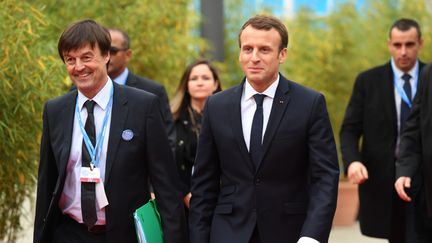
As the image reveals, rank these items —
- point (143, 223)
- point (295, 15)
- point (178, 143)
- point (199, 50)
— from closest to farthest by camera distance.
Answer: point (143, 223)
point (178, 143)
point (199, 50)
point (295, 15)

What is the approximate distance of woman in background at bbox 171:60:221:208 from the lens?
27.3 feet

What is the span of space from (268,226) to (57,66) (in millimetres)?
2793

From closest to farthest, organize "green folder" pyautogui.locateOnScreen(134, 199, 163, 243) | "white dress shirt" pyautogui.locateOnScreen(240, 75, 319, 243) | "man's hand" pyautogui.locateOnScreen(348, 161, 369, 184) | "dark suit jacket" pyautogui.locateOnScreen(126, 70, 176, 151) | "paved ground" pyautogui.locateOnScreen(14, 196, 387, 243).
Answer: "green folder" pyautogui.locateOnScreen(134, 199, 163, 243), "white dress shirt" pyautogui.locateOnScreen(240, 75, 319, 243), "man's hand" pyautogui.locateOnScreen(348, 161, 369, 184), "dark suit jacket" pyautogui.locateOnScreen(126, 70, 176, 151), "paved ground" pyautogui.locateOnScreen(14, 196, 387, 243)

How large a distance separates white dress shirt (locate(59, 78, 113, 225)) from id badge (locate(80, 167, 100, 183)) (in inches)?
2.3

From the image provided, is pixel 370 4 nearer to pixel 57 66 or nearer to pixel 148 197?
pixel 57 66

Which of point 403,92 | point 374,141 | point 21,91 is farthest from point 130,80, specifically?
point 403,92

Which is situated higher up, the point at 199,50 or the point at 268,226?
the point at 199,50

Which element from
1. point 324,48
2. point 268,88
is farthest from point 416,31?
point 324,48

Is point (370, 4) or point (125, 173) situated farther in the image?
point (370, 4)

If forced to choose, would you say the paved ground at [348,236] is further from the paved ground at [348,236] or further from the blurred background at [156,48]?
the blurred background at [156,48]

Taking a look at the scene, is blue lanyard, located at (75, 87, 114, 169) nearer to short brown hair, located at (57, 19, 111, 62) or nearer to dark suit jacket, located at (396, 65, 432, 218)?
short brown hair, located at (57, 19, 111, 62)

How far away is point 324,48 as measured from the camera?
→ 48.6ft

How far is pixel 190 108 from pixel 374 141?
58.1 inches

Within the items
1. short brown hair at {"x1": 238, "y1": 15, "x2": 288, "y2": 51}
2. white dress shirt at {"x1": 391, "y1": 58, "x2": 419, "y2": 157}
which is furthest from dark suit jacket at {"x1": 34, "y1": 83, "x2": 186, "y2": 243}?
white dress shirt at {"x1": 391, "y1": 58, "x2": 419, "y2": 157}
